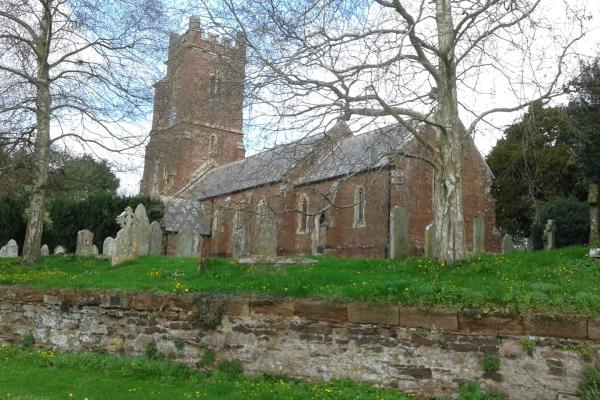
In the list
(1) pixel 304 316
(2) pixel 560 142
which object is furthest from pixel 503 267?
(2) pixel 560 142

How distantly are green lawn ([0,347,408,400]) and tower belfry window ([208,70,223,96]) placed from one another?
5077 mm

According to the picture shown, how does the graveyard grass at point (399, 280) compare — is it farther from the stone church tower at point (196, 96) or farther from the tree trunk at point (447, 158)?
the stone church tower at point (196, 96)

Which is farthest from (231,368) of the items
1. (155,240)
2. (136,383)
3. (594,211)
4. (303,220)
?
(303,220)

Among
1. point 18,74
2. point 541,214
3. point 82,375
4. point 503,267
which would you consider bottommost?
point 82,375

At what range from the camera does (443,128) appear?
439 inches

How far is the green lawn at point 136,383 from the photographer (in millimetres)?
8055

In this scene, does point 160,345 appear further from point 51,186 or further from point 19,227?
point 19,227

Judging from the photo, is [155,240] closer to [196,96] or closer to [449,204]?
[196,96]

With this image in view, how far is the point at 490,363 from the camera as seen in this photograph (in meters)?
7.88

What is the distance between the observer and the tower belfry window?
10.6 metres

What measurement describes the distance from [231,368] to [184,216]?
91.2 feet

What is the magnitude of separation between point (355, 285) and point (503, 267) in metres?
3.04

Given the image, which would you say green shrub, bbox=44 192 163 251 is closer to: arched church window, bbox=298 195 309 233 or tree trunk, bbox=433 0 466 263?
arched church window, bbox=298 195 309 233

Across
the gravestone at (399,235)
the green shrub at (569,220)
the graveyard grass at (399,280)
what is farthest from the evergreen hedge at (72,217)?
the gravestone at (399,235)
